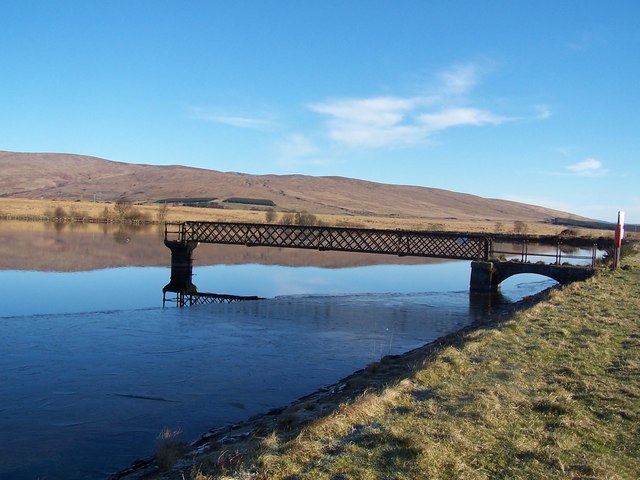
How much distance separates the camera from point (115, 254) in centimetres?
4634

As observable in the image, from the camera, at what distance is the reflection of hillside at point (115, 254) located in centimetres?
4009

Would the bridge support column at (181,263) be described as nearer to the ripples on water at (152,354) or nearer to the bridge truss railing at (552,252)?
the ripples on water at (152,354)

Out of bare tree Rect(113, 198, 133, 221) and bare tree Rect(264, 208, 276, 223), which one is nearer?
bare tree Rect(264, 208, 276, 223)

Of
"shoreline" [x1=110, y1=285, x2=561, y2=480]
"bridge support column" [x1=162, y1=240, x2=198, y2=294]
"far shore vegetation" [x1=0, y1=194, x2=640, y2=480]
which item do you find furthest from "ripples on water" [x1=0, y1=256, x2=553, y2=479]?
"bridge support column" [x1=162, y1=240, x2=198, y2=294]

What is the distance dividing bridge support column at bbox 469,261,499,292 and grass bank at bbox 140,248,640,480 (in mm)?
20761

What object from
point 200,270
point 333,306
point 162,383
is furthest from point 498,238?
point 162,383

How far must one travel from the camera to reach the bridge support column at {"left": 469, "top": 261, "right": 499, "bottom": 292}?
3369 centimetres

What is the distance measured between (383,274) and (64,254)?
24338 mm

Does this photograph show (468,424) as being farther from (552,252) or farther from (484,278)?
(552,252)

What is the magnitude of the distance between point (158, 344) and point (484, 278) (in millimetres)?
21421

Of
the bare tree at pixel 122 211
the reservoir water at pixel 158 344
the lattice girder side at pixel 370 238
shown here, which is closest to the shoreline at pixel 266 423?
the reservoir water at pixel 158 344

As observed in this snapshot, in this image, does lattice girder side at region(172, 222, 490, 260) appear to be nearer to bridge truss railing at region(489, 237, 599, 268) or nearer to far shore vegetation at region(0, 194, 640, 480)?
bridge truss railing at region(489, 237, 599, 268)

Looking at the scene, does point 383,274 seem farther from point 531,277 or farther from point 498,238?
point 531,277

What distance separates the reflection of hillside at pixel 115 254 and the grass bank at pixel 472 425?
105ft
